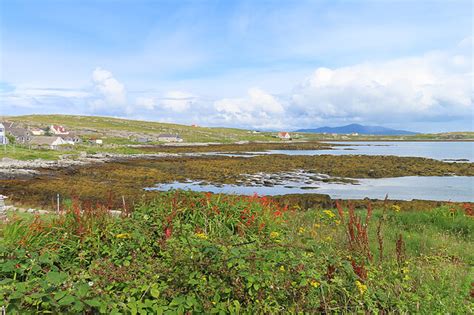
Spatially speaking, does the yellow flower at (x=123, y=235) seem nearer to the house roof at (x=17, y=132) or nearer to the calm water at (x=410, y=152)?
the calm water at (x=410, y=152)

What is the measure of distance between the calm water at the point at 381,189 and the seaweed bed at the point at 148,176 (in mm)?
3210

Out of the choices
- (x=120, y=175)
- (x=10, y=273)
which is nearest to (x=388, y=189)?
(x=120, y=175)

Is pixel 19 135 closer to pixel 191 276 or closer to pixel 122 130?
pixel 122 130

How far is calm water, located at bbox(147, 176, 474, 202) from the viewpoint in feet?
87.4

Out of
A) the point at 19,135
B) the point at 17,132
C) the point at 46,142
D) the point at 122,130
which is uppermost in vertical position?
the point at 122,130

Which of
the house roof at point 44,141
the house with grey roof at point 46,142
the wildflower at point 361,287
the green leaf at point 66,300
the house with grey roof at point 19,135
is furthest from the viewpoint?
the house with grey roof at point 19,135

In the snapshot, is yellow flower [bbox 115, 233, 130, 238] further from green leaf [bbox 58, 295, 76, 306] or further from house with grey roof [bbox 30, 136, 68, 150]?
house with grey roof [bbox 30, 136, 68, 150]

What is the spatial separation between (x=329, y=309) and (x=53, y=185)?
27.7m

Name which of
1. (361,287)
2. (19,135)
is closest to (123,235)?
(361,287)

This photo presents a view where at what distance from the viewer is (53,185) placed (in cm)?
2661

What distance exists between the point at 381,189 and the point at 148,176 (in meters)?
22.5

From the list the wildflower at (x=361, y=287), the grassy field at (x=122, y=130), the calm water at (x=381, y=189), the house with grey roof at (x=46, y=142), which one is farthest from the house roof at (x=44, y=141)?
the wildflower at (x=361, y=287)

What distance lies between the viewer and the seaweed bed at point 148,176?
22.0 m

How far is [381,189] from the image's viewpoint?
1195 inches
